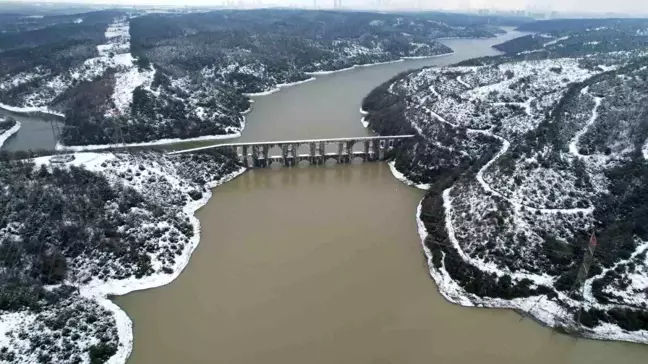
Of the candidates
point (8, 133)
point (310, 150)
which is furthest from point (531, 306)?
point (8, 133)

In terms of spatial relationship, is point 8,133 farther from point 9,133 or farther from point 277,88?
point 277,88

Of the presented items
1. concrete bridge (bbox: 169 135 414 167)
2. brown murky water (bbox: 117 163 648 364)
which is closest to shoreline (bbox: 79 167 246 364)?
brown murky water (bbox: 117 163 648 364)

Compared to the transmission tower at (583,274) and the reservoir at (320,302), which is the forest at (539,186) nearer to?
the transmission tower at (583,274)

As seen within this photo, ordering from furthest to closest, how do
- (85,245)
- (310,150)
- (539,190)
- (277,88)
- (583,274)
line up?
(277,88), (310,150), (539,190), (85,245), (583,274)

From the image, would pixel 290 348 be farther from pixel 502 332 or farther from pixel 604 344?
pixel 604 344

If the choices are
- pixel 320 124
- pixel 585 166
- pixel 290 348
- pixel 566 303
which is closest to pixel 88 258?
pixel 290 348

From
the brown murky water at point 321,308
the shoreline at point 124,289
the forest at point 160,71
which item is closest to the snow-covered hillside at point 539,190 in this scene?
the brown murky water at point 321,308
